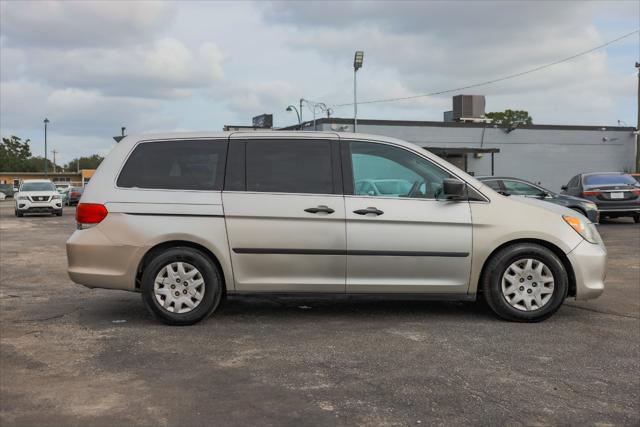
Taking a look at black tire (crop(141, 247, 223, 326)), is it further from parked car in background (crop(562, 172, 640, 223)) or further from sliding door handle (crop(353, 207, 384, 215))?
parked car in background (crop(562, 172, 640, 223))

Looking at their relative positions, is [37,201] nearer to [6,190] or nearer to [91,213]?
[91,213]

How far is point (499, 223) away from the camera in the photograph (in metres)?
6.11

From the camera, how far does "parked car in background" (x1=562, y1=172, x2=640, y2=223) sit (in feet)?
59.7

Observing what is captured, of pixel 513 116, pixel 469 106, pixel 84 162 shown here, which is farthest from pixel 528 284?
pixel 84 162

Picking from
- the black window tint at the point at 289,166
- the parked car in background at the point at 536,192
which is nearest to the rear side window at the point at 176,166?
the black window tint at the point at 289,166

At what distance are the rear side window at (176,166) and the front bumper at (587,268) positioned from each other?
342cm

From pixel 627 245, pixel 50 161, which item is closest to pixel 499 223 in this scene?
pixel 627 245

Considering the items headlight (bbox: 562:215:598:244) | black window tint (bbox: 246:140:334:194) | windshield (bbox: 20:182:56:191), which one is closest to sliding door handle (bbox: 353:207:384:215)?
black window tint (bbox: 246:140:334:194)

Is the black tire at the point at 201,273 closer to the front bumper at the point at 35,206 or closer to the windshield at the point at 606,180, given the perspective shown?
the windshield at the point at 606,180

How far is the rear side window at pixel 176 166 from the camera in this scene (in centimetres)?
617

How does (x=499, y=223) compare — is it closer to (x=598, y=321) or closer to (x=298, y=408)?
(x=598, y=321)

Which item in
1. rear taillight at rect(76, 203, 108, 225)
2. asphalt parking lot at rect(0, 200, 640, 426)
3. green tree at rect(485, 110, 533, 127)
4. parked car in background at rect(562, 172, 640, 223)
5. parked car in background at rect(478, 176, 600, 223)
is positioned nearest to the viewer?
asphalt parking lot at rect(0, 200, 640, 426)

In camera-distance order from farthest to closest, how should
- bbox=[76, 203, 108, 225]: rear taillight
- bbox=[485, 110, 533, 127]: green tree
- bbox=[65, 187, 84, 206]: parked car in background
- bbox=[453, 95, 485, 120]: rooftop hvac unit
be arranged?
1. bbox=[485, 110, 533, 127]: green tree
2. bbox=[453, 95, 485, 120]: rooftop hvac unit
3. bbox=[65, 187, 84, 206]: parked car in background
4. bbox=[76, 203, 108, 225]: rear taillight

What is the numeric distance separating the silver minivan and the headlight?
0.01 meters
